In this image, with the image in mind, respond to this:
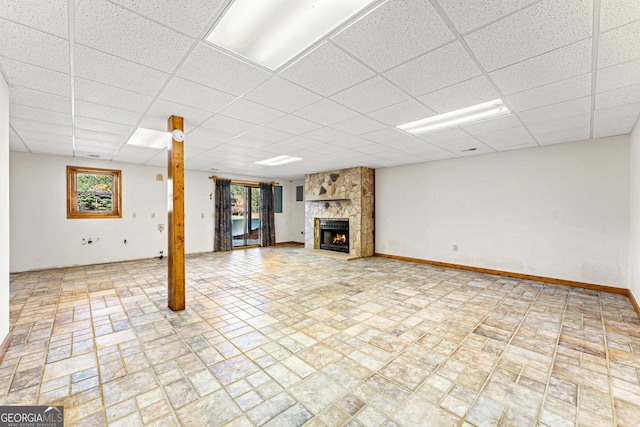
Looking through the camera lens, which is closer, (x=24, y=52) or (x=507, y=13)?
(x=507, y=13)

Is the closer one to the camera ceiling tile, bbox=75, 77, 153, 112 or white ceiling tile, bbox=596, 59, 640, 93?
white ceiling tile, bbox=596, 59, 640, 93

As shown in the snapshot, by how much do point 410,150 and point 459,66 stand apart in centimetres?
304

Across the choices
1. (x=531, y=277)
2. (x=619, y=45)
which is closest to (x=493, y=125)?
(x=619, y=45)

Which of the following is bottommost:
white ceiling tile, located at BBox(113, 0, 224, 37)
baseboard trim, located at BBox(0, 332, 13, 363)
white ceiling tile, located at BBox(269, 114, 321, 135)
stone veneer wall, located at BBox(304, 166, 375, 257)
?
baseboard trim, located at BBox(0, 332, 13, 363)

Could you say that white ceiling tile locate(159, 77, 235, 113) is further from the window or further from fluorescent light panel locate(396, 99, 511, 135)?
the window

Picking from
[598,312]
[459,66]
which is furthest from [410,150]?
[598,312]

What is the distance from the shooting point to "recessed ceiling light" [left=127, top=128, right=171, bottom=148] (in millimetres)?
4062

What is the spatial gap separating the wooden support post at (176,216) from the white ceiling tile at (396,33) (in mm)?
2407

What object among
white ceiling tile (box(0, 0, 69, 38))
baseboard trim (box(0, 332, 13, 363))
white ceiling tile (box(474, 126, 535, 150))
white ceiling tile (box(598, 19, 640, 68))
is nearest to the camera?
white ceiling tile (box(0, 0, 69, 38))

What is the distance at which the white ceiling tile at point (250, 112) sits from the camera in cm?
297

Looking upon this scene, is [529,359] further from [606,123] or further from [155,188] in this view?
[155,188]

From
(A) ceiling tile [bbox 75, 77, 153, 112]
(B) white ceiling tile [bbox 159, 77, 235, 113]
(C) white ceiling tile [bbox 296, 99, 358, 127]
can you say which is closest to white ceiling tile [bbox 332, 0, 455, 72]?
(C) white ceiling tile [bbox 296, 99, 358, 127]

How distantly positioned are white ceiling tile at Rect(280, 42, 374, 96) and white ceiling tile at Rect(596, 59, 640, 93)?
1.95 m

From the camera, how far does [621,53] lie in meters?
1.95
